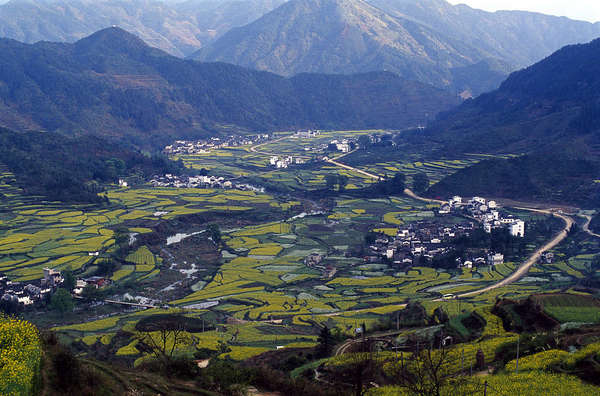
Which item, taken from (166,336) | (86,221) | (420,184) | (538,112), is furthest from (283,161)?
(166,336)

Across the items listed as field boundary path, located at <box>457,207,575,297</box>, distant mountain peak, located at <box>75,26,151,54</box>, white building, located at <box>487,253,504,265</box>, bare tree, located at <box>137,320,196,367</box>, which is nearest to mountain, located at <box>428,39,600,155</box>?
field boundary path, located at <box>457,207,575,297</box>

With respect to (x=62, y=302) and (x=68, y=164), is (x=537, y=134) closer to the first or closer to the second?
(x=68, y=164)

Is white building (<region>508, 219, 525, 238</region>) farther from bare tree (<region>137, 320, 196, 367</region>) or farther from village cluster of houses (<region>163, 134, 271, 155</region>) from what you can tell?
village cluster of houses (<region>163, 134, 271, 155</region>)

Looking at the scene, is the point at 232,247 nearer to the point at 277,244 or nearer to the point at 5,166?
the point at 277,244

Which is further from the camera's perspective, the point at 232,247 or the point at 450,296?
the point at 232,247

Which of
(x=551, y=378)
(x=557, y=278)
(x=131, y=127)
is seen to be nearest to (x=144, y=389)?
(x=551, y=378)

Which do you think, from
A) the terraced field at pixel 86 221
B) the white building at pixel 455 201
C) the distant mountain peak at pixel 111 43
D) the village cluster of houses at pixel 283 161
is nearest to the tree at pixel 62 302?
the terraced field at pixel 86 221

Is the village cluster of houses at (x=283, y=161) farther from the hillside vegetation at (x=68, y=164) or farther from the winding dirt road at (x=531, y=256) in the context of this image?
the winding dirt road at (x=531, y=256)
